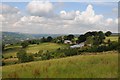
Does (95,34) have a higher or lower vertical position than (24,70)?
higher

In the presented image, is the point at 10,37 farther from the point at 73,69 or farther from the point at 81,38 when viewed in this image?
the point at 73,69

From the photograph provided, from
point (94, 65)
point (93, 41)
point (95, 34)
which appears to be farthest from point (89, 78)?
point (95, 34)

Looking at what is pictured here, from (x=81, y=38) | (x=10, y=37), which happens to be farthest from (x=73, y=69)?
(x=10, y=37)

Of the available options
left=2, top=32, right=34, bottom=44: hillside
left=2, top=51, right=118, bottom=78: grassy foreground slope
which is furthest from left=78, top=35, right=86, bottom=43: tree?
left=2, top=51, right=118, bottom=78: grassy foreground slope

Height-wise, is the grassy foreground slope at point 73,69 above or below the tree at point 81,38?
below

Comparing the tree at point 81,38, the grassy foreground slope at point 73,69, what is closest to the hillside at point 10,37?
the tree at point 81,38

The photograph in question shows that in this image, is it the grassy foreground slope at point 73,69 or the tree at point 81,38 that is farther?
the tree at point 81,38

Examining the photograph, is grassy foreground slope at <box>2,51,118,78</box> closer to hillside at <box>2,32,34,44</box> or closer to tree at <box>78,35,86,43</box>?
tree at <box>78,35,86,43</box>

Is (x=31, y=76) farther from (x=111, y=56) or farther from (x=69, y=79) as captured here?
(x=111, y=56)

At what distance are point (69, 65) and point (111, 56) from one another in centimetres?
313

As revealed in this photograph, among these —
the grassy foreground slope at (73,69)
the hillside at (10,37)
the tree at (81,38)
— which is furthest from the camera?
the hillside at (10,37)

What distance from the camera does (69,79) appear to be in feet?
37.7

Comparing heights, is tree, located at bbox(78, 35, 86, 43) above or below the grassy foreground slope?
above

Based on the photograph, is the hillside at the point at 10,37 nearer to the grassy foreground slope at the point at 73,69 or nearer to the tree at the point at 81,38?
the tree at the point at 81,38
